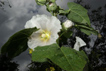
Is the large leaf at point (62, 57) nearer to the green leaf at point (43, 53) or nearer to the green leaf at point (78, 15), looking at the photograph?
the green leaf at point (43, 53)

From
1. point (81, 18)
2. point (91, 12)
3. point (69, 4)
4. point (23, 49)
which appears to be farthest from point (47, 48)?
point (91, 12)

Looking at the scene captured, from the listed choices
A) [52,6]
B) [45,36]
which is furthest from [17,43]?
[52,6]

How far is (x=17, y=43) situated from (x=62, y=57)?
0.84 feet

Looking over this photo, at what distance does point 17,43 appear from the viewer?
67 centimetres

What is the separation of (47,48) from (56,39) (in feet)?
0.37

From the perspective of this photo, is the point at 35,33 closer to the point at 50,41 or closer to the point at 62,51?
the point at 50,41

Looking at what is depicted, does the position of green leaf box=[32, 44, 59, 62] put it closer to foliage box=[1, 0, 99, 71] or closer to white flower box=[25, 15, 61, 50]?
foliage box=[1, 0, 99, 71]

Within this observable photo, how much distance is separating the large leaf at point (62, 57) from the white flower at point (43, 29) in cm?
13

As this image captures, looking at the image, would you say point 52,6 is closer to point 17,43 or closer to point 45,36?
point 45,36

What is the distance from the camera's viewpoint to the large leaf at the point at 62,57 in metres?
0.48

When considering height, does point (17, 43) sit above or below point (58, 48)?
above

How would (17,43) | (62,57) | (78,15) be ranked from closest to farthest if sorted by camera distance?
(62,57) → (17,43) → (78,15)

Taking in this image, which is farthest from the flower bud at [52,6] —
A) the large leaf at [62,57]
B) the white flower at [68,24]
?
the large leaf at [62,57]

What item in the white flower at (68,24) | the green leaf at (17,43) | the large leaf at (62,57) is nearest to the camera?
the large leaf at (62,57)
